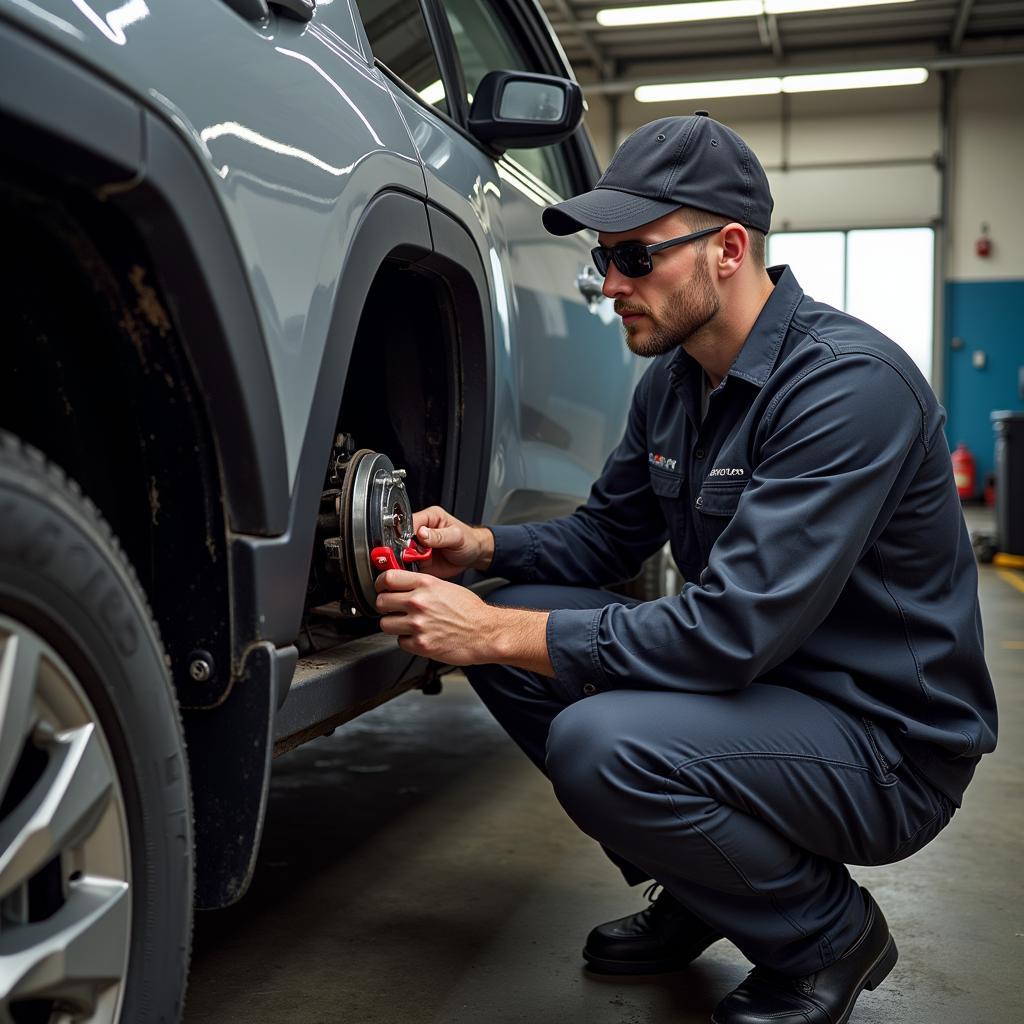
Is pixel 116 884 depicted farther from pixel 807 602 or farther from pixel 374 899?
pixel 374 899

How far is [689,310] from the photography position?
69.1 inches

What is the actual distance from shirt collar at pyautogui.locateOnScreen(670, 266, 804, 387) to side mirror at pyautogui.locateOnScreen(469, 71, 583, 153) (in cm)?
48

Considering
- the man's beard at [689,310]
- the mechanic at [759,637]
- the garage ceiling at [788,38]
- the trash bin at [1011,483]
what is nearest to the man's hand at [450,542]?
the mechanic at [759,637]

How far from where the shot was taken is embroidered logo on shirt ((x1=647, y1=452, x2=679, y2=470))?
1.96 meters

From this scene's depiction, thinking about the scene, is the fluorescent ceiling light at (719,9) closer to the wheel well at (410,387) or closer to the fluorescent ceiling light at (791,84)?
the fluorescent ceiling light at (791,84)

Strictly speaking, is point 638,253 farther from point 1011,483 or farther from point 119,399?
point 1011,483

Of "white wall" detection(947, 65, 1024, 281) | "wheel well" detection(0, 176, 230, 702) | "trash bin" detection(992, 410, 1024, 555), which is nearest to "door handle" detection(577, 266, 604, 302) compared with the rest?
"wheel well" detection(0, 176, 230, 702)

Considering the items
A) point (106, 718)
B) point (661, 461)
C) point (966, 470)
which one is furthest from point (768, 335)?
point (966, 470)

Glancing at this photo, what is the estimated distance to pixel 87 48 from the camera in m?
0.89

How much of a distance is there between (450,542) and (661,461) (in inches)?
16.0

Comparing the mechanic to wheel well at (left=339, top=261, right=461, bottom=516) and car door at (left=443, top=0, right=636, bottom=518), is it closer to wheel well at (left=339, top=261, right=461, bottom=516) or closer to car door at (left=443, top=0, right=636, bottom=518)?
wheel well at (left=339, top=261, right=461, bottom=516)

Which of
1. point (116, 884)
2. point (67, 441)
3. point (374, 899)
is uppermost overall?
point (67, 441)

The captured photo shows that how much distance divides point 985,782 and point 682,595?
1633 mm

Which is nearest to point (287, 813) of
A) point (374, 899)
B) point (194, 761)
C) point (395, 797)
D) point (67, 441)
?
point (395, 797)
